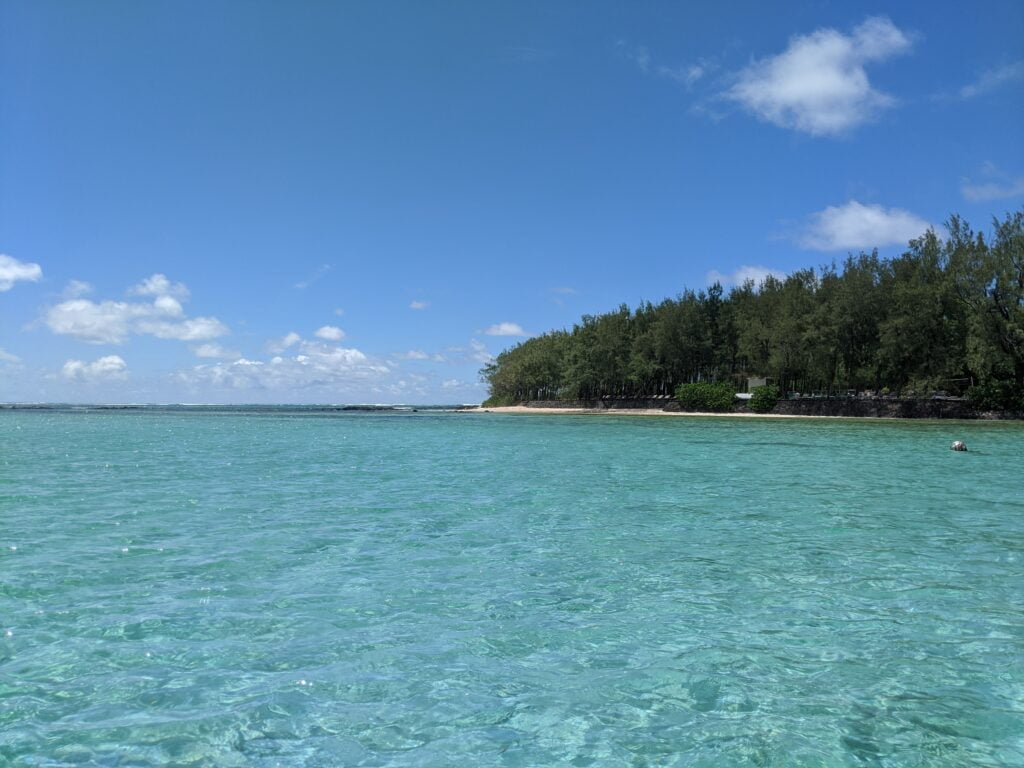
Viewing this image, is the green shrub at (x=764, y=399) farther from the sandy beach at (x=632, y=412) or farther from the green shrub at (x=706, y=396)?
the green shrub at (x=706, y=396)

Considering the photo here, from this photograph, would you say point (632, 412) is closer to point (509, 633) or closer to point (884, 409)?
point (884, 409)

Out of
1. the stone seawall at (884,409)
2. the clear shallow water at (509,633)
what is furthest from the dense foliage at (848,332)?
the clear shallow water at (509,633)

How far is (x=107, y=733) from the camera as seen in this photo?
16.5 ft

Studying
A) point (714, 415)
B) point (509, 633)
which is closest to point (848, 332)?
point (714, 415)

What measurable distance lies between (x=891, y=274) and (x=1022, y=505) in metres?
72.2

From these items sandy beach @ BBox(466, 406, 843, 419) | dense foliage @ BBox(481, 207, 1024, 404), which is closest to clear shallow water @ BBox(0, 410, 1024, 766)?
dense foliage @ BBox(481, 207, 1024, 404)

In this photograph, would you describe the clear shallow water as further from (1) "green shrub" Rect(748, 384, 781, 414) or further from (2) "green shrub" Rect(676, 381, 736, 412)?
(2) "green shrub" Rect(676, 381, 736, 412)

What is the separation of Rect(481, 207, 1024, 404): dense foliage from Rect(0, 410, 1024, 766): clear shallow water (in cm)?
6194

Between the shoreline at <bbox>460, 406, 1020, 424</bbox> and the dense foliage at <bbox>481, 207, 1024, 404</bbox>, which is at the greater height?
the dense foliage at <bbox>481, 207, 1024, 404</bbox>

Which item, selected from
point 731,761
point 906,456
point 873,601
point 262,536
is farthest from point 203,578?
point 906,456

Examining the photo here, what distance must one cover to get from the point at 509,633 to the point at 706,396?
9296 centimetres

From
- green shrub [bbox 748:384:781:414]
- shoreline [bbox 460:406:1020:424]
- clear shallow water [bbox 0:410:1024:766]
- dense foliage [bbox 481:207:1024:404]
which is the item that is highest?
dense foliage [bbox 481:207:1024:404]

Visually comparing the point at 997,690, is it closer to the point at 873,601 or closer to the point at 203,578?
the point at 873,601

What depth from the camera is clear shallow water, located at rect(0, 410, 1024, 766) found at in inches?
198
